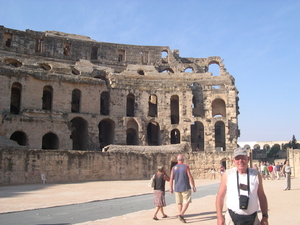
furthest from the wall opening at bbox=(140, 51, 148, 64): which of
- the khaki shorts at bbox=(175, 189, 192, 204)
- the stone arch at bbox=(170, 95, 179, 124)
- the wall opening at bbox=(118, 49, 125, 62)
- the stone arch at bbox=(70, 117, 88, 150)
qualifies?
the khaki shorts at bbox=(175, 189, 192, 204)

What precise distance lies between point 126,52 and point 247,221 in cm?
3499

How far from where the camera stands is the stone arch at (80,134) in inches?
1102

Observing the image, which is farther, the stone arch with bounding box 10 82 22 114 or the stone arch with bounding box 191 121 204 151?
the stone arch with bounding box 191 121 204 151

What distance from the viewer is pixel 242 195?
13.0 ft

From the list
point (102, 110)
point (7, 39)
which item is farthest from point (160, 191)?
point (7, 39)

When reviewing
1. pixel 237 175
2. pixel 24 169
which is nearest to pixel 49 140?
pixel 24 169

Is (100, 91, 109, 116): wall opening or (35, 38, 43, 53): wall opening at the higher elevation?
(35, 38, 43, 53): wall opening

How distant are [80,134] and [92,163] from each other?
31.6ft

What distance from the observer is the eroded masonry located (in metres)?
25.1

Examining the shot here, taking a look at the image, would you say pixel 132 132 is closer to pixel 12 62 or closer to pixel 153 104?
pixel 153 104

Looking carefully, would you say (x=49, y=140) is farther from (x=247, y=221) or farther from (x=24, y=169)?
(x=247, y=221)

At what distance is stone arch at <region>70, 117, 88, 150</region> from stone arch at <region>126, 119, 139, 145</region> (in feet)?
13.4

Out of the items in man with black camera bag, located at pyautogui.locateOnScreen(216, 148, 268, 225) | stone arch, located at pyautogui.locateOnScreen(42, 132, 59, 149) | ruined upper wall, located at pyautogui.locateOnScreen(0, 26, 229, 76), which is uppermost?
ruined upper wall, located at pyautogui.locateOnScreen(0, 26, 229, 76)

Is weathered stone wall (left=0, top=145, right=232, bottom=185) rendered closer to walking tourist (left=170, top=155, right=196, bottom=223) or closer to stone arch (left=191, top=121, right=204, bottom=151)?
stone arch (left=191, top=121, right=204, bottom=151)
